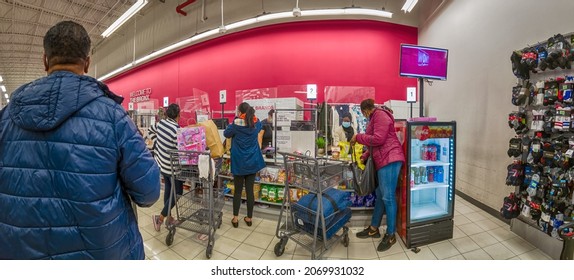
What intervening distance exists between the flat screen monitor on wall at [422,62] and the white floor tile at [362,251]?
210cm

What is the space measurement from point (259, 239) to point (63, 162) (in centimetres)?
212

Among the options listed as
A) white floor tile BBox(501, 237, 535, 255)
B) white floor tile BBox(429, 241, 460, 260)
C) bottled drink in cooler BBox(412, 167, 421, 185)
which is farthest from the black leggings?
white floor tile BBox(501, 237, 535, 255)

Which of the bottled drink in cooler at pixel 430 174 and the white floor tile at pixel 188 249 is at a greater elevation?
the bottled drink in cooler at pixel 430 174

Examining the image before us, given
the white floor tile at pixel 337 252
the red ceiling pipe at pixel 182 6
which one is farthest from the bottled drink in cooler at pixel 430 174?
the red ceiling pipe at pixel 182 6

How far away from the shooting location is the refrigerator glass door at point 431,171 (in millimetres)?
2482

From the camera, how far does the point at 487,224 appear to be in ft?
9.77

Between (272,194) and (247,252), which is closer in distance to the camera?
(247,252)

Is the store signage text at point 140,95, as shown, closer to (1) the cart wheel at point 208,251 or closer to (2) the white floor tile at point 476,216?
(1) the cart wheel at point 208,251

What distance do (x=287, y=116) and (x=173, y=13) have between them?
6.32m

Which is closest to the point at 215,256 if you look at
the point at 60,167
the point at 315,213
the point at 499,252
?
the point at 315,213

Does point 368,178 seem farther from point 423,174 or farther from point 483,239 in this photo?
point 483,239

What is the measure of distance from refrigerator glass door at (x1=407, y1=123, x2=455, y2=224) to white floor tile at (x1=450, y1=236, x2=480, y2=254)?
0.29m

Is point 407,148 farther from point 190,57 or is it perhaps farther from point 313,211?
point 190,57

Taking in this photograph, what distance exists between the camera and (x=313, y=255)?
6.83 feet
